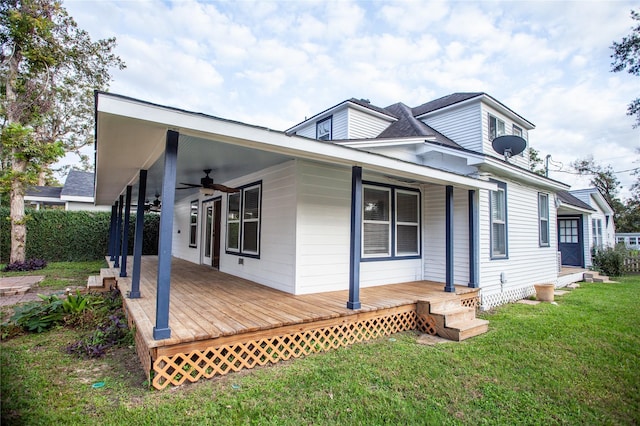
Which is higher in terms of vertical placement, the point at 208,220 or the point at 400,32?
the point at 400,32

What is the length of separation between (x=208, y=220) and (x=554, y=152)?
31.4 m

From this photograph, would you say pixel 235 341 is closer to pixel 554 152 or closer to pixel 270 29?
pixel 270 29

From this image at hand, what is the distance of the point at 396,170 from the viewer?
490cm

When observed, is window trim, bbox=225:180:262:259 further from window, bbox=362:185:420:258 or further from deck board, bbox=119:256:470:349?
window, bbox=362:185:420:258

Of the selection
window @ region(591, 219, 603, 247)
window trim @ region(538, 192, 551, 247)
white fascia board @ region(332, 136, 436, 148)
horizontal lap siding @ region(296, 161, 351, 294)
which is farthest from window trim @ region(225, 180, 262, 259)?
window @ region(591, 219, 603, 247)

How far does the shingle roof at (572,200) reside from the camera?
12438mm

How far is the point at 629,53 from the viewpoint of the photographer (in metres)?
9.90

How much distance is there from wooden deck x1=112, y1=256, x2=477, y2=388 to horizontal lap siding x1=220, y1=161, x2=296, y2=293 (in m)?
0.29

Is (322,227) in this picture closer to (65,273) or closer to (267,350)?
(267,350)

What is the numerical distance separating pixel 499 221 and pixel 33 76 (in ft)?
51.4

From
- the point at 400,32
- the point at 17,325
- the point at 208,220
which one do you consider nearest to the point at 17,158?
the point at 208,220

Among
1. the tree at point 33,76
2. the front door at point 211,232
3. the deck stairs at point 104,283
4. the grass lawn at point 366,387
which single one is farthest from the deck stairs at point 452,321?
the tree at point 33,76

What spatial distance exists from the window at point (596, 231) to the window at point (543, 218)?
848 cm

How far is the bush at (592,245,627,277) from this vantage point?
12.6 meters
